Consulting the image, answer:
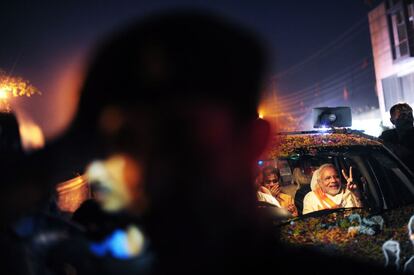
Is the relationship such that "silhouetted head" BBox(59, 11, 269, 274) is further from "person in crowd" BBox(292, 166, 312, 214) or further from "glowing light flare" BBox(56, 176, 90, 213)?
"person in crowd" BBox(292, 166, 312, 214)

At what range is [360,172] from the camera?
3.44 metres

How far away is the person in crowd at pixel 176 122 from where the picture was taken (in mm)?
1357

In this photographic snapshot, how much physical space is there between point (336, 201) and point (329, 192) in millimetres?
108

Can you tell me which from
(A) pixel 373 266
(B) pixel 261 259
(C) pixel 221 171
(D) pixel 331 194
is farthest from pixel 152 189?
(D) pixel 331 194

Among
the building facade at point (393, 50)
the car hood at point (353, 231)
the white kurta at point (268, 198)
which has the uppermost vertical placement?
the building facade at point (393, 50)

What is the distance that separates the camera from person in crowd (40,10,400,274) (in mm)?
1357

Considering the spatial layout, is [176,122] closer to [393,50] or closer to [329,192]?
[329,192]

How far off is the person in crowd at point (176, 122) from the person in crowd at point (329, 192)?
2.01 metres

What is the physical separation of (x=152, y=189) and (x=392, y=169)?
249 centimetres

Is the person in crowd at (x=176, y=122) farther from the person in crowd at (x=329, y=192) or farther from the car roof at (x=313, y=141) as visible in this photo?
the person in crowd at (x=329, y=192)

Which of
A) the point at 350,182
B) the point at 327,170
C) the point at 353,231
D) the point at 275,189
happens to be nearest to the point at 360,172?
the point at 350,182

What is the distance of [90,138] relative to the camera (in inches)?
Result: 54.0

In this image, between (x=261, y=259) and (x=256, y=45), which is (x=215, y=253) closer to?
(x=261, y=259)

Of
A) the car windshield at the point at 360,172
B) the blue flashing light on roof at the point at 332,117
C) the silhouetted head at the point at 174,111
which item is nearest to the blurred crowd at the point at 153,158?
the silhouetted head at the point at 174,111
